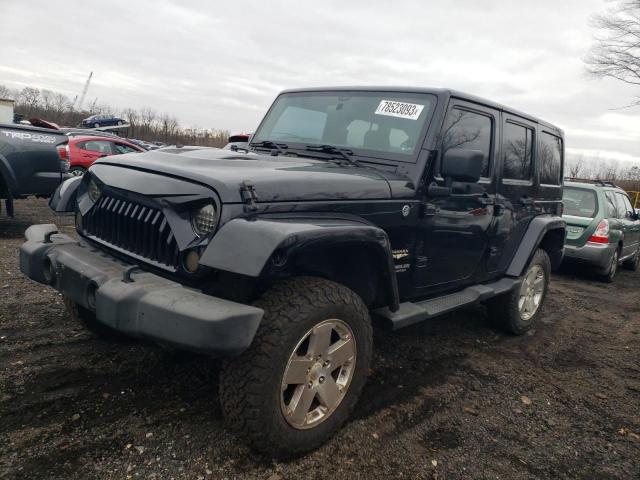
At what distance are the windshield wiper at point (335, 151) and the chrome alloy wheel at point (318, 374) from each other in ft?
4.10

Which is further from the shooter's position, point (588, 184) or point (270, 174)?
point (588, 184)

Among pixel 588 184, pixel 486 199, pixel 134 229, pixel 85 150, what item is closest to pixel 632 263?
pixel 588 184

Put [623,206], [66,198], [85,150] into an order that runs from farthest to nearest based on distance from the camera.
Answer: [85,150] → [623,206] → [66,198]

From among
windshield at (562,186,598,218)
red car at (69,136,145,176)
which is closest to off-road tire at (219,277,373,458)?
windshield at (562,186,598,218)

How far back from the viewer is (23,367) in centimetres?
311

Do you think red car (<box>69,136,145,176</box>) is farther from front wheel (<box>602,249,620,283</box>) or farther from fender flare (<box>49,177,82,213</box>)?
front wheel (<box>602,249,620,283</box>)

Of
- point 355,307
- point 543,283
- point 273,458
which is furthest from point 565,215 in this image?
point 273,458

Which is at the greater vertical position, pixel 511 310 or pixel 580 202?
pixel 580 202

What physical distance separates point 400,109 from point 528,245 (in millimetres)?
2019

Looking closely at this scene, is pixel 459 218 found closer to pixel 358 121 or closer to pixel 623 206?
pixel 358 121

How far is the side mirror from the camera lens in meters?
3.05

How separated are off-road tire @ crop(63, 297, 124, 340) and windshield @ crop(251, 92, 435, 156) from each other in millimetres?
1820

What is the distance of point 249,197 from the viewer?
2.29m

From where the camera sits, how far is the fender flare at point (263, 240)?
2033mm
